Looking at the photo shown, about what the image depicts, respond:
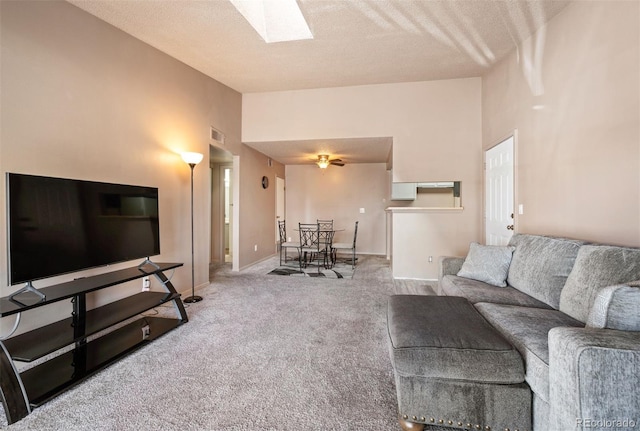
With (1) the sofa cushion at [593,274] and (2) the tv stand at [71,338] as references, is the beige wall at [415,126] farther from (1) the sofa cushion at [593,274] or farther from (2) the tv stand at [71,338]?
(2) the tv stand at [71,338]

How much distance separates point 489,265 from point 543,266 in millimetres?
514

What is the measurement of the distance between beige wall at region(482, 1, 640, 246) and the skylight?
242cm

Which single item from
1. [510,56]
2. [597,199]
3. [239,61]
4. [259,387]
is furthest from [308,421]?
[510,56]

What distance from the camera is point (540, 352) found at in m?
1.31

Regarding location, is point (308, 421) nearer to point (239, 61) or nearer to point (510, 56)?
point (239, 61)

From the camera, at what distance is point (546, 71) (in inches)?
110

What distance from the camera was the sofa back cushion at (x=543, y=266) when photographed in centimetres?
201

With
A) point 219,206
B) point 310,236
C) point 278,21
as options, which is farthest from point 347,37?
point 219,206

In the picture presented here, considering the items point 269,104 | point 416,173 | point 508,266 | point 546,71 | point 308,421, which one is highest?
point 269,104

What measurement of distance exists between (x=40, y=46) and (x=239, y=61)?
6.71 feet

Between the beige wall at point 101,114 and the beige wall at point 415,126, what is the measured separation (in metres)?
1.58

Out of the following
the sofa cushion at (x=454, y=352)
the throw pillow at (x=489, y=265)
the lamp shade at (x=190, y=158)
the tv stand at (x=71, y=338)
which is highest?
the lamp shade at (x=190, y=158)

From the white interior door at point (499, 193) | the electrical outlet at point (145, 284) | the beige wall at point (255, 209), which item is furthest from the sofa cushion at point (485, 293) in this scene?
the beige wall at point (255, 209)

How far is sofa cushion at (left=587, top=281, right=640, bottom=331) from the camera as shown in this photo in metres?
1.17
